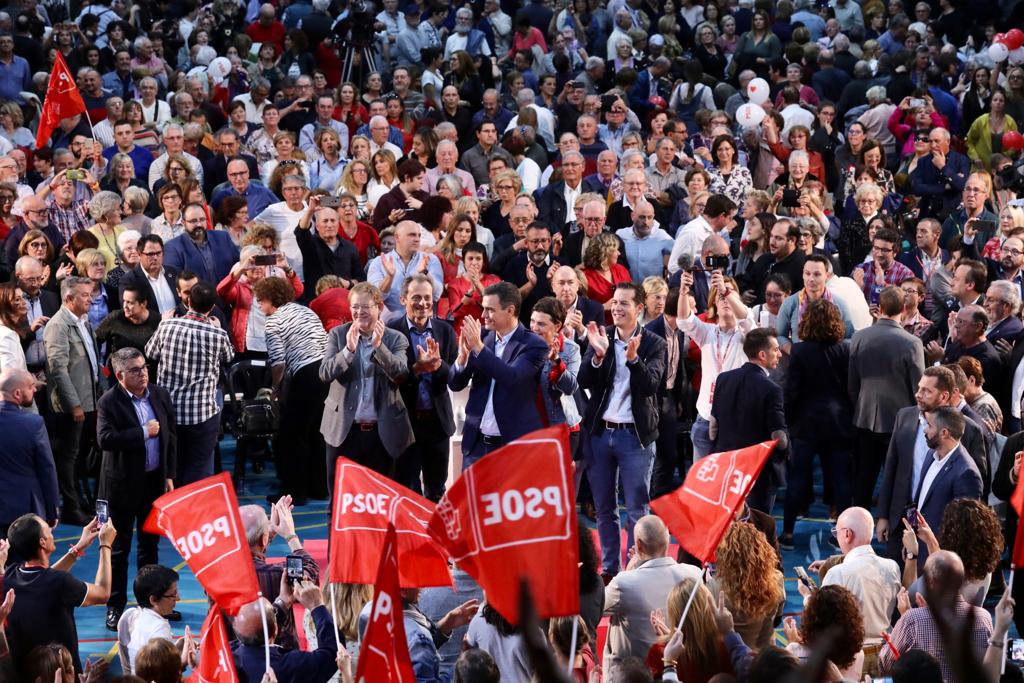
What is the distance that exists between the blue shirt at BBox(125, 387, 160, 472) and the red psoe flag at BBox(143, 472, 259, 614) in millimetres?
2532

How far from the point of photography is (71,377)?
10.9m

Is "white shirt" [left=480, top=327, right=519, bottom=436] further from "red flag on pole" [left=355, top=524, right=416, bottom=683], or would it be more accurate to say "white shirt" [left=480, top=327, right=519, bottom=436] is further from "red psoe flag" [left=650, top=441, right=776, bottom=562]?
"red flag on pole" [left=355, top=524, right=416, bottom=683]

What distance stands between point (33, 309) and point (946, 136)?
8.90 m

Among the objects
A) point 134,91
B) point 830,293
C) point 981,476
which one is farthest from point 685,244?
point 134,91

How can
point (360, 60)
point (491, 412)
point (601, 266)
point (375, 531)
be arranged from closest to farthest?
point (375, 531) < point (491, 412) < point (601, 266) < point (360, 60)

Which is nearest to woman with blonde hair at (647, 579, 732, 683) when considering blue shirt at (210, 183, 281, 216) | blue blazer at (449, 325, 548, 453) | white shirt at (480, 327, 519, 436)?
blue blazer at (449, 325, 548, 453)

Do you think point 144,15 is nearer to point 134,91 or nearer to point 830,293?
point 134,91

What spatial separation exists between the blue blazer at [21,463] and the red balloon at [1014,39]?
1283cm

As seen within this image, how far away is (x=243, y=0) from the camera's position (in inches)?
810

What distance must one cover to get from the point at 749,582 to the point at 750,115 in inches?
414

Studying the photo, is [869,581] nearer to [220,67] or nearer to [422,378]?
[422,378]

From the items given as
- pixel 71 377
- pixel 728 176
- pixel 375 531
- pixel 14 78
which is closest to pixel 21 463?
pixel 71 377

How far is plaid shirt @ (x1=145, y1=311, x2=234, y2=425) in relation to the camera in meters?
9.70

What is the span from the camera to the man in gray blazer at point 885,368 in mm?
10195
